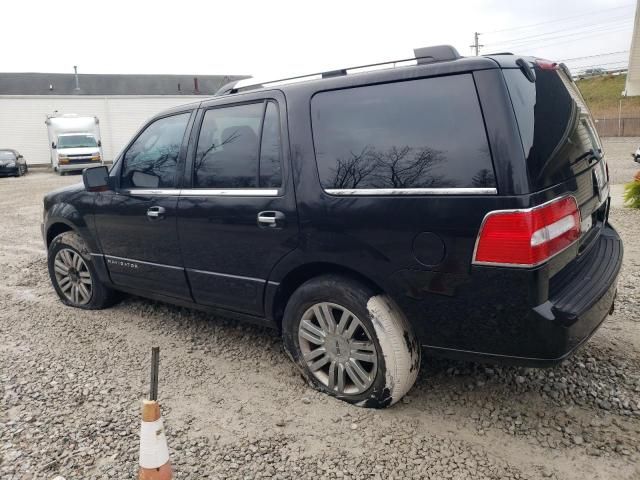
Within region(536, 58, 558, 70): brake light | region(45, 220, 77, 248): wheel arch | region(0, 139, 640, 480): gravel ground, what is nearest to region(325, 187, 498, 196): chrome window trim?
region(536, 58, 558, 70): brake light

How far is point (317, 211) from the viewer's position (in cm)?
300

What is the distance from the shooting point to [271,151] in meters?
3.29

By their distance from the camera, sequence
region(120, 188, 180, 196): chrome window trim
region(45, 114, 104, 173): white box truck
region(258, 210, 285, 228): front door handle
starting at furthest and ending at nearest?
region(45, 114, 104, 173): white box truck → region(120, 188, 180, 196): chrome window trim → region(258, 210, 285, 228): front door handle

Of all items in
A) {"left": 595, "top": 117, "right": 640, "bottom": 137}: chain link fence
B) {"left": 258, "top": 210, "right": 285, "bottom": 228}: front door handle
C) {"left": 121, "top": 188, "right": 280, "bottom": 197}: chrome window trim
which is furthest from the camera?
{"left": 595, "top": 117, "right": 640, "bottom": 137}: chain link fence

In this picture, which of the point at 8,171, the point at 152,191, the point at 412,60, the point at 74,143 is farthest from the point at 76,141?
the point at 412,60

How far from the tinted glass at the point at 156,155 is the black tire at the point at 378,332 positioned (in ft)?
4.98

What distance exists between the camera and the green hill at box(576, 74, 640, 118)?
121ft

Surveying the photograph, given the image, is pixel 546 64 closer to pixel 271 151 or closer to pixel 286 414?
pixel 271 151

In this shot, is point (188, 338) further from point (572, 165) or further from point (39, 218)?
point (39, 218)

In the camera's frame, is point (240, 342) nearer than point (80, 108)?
Yes

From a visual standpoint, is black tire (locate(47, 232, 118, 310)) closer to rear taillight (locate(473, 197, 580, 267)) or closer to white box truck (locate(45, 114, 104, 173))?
rear taillight (locate(473, 197, 580, 267))

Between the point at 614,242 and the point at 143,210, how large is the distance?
10.9 ft

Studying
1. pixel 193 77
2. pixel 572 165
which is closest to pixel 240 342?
pixel 572 165

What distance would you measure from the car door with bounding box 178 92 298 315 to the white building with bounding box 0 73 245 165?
3018 cm
